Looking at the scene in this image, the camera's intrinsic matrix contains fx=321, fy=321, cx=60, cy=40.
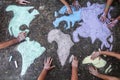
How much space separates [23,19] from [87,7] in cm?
49

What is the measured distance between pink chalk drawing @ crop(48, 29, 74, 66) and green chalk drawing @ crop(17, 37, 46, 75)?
0.11 meters

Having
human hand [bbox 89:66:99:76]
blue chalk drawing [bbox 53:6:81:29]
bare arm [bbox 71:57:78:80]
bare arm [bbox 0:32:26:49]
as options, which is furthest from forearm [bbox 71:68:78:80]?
bare arm [bbox 0:32:26:49]

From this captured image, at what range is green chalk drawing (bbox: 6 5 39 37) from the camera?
7.94 feet

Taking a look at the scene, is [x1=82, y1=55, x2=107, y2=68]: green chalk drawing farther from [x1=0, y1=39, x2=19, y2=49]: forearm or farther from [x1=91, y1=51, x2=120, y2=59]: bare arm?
[x1=0, y1=39, x2=19, y2=49]: forearm

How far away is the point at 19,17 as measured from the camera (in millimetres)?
2441

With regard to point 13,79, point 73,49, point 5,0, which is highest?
point 5,0

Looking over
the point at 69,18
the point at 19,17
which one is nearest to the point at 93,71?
the point at 69,18

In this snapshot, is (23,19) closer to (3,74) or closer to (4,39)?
(4,39)

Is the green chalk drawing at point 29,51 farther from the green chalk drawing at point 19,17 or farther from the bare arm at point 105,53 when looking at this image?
the bare arm at point 105,53

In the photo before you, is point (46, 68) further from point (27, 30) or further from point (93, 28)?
point (93, 28)

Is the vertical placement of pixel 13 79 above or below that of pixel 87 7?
below

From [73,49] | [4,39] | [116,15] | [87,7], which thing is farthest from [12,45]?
[116,15]

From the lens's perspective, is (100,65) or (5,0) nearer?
(100,65)

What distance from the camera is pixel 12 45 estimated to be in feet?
7.80
